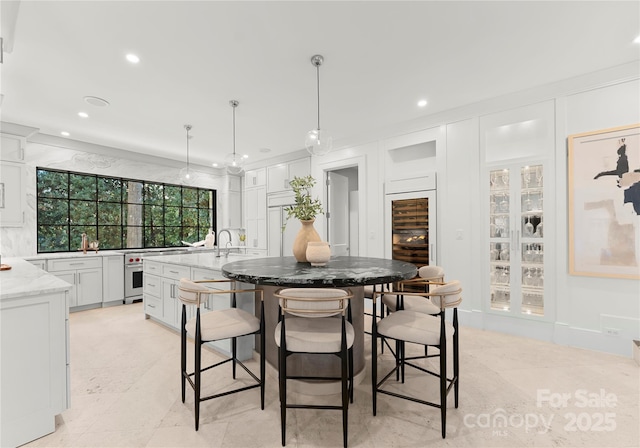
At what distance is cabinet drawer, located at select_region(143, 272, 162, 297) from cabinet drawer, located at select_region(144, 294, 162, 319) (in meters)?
0.07

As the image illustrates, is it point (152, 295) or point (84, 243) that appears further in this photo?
point (84, 243)

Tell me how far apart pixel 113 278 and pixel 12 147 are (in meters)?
2.29

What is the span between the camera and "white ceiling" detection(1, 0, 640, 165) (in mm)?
2113

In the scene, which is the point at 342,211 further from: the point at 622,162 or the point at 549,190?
the point at 622,162

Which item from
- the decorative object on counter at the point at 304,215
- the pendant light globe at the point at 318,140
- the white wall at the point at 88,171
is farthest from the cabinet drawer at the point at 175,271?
the pendant light globe at the point at 318,140

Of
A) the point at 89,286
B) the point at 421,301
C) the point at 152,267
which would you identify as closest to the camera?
the point at 421,301

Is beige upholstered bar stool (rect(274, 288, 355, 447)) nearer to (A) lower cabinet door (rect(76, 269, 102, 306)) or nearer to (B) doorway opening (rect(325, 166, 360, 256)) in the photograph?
(B) doorway opening (rect(325, 166, 360, 256))

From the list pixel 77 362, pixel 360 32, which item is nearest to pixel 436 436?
pixel 360 32

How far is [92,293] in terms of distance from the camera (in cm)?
464

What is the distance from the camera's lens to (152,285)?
385cm

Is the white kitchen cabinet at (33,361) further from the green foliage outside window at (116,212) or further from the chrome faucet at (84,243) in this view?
the green foliage outside window at (116,212)

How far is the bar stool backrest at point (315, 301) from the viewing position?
1.57m

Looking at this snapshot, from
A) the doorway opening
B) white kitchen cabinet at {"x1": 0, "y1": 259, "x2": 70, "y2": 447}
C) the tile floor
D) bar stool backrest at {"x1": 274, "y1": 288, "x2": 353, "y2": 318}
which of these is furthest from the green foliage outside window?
bar stool backrest at {"x1": 274, "y1": 288, "x2": 353, "y2": 318}

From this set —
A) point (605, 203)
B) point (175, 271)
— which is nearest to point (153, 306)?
point (175, 271)
